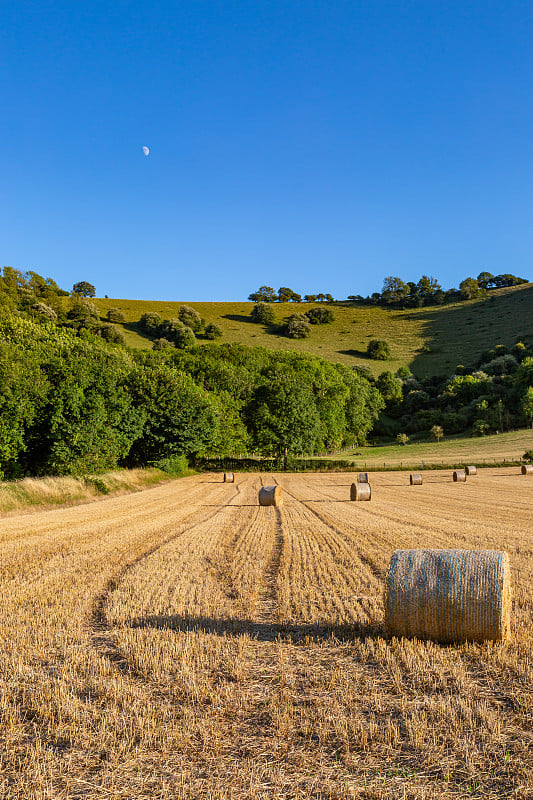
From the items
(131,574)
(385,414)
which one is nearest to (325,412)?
(385,414)

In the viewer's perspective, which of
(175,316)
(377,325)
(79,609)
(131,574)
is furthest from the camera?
(377,325)

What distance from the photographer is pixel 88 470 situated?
3494 cm

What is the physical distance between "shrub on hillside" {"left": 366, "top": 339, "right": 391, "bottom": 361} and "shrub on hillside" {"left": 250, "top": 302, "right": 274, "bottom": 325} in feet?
87.7

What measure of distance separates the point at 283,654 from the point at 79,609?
3.62m

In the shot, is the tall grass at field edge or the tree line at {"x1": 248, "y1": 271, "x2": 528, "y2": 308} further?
the tree line at {"x1": 248, "y1": 271, "x2": 528, "y2": 308}

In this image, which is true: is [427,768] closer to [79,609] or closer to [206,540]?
[79,609]

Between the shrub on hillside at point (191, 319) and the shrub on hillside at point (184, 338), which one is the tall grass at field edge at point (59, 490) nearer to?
the shrub on hillside at point (184, 338)

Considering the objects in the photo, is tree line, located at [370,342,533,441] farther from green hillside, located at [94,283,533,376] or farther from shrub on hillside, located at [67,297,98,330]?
shrub on hillside, located at [67,297,98,330]

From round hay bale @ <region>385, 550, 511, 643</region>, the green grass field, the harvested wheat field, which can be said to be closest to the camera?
the harvested wheat field

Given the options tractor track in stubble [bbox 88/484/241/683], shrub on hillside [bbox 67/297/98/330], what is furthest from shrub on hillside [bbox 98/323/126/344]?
tractor track in stubble [bbox 88/484/241/683]

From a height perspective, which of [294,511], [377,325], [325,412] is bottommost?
[294,511]

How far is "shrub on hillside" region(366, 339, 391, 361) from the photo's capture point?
366 feet

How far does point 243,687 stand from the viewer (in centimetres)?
558

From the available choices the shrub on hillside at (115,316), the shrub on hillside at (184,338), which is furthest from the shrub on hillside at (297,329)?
the shrub on hillside at (115,316)
